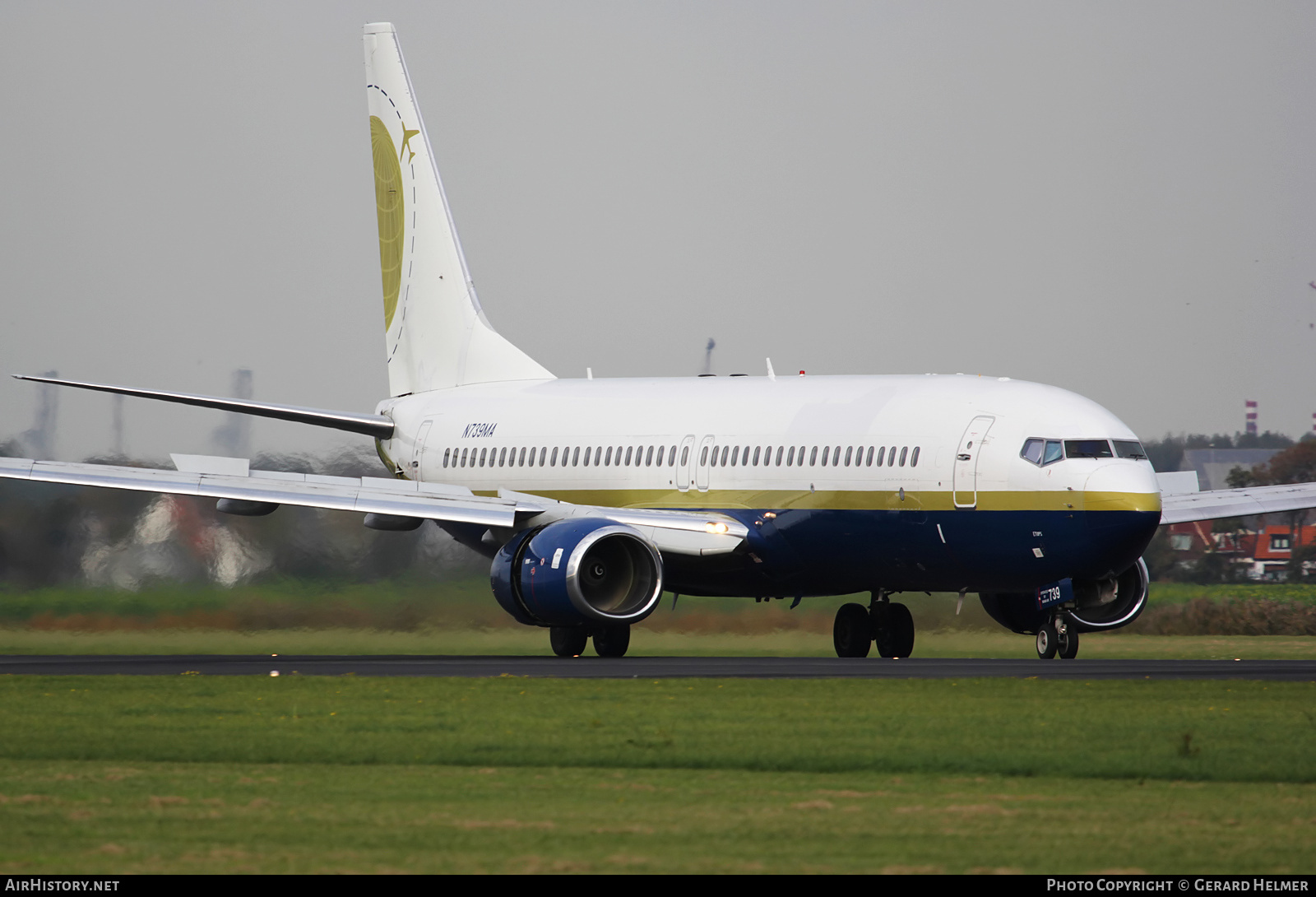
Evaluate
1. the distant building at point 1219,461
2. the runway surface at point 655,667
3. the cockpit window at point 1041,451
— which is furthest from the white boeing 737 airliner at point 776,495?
the distant building at point 1219,461

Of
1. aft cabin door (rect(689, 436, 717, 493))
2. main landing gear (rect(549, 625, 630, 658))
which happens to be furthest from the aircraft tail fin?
main landing gear (rect(549, 625, 630, 658))

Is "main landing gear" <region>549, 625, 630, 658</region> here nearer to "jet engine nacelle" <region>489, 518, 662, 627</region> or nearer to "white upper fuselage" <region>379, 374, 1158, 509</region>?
"jet engine nacelle" <region>489, 518, 662, 627</region>

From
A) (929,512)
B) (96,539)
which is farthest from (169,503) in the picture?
(929,512)

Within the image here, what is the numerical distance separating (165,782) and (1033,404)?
18.2m

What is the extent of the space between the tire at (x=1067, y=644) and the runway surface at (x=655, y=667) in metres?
0.42

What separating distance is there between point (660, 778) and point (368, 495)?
59.5 feet

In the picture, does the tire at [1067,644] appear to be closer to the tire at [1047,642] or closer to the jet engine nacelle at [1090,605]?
the tire at [1047,642]

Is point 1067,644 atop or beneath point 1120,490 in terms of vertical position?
beneath

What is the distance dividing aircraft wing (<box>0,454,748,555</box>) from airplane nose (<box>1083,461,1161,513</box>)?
20.7ft

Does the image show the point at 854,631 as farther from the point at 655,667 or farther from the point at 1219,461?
the point at 1219,461

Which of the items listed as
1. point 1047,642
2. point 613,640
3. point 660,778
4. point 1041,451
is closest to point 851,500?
point 1041,451

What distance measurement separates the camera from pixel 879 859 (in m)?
12.1

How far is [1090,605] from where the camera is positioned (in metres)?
31.7

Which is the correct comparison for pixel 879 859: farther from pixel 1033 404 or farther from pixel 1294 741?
pixel 1033 404
